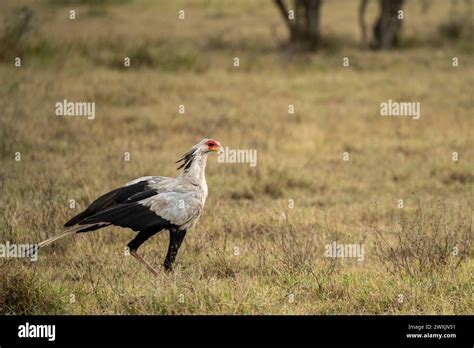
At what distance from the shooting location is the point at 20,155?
1198 cm

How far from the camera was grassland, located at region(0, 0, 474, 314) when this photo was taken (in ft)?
21.8

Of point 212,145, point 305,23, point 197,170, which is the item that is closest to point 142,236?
point 197,170

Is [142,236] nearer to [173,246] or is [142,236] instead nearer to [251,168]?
[173,246]

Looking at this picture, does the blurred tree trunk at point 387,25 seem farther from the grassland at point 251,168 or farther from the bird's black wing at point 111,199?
the bird's black wing at point 111,199

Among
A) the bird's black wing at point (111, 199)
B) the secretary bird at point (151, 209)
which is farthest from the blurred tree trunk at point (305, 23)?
the bird's black wing at point (111, 199)

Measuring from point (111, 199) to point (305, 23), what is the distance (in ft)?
52.3

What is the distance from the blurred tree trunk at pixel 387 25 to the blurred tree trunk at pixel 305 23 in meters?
1.69

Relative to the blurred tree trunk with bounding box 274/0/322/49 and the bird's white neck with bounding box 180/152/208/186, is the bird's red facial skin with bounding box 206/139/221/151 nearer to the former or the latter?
the bird's white neck with bounding box 180/152/208/186

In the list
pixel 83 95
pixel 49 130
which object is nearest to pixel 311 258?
pixel 49 130

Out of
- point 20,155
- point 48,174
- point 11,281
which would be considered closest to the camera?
point 11,281

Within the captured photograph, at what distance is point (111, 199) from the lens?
682cm

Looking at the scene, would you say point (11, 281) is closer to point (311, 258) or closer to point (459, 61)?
point (311, 258)

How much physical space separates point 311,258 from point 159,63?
1246 centimetres
